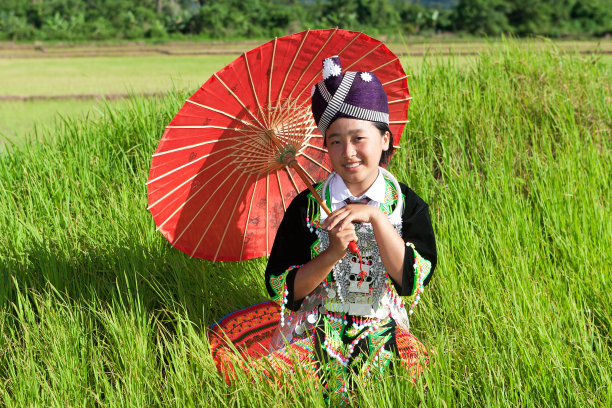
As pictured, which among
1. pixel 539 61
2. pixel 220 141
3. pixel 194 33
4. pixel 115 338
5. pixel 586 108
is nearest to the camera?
pixel 220 141

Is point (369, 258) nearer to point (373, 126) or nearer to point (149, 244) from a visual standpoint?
point (373, 126)

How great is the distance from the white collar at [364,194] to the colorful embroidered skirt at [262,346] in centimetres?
37

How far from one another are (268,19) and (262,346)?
17940 mm

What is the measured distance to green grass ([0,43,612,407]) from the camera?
1.56m

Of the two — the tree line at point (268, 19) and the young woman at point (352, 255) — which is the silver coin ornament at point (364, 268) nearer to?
the young woman at point (352, 255)

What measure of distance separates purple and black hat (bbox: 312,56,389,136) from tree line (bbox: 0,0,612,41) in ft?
54.4

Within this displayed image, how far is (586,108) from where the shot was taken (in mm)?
3289

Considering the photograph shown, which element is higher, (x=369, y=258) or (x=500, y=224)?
(x=369, y=258)

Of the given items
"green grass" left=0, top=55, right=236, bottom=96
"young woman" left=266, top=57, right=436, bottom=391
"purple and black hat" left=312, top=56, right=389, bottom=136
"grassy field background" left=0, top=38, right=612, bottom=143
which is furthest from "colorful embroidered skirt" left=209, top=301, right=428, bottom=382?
"green grass" left=0, top=55, right=236, bottom=96

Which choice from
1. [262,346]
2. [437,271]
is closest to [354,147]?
[262,346]

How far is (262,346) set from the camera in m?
1.72

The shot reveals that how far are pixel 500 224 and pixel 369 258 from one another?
3.13ft

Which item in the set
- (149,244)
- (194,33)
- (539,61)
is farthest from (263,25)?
(149,244)

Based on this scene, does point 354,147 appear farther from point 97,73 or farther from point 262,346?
point 97,73
